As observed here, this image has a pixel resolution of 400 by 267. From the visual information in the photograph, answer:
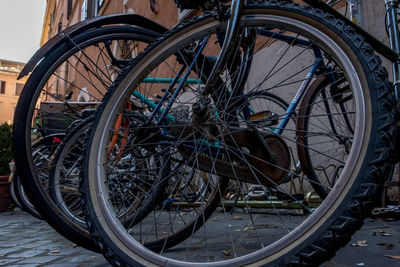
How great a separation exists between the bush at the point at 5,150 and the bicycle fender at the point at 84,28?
6138 millimetres

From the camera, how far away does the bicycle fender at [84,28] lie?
1745 millimetres

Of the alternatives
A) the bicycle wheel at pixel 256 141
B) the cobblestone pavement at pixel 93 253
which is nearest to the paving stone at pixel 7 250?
the cobblestone pavement at pixel 93 253

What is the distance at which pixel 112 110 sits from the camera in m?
1.44

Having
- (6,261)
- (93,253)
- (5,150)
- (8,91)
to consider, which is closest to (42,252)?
(6,261)

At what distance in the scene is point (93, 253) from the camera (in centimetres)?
201

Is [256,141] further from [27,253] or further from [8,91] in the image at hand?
[8,91]

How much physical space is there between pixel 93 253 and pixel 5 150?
6.38 m

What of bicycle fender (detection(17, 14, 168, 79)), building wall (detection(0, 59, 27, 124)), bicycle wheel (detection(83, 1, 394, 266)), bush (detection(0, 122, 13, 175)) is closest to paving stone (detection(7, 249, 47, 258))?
bicycle wheel (detection(83, 1, 394, 266))

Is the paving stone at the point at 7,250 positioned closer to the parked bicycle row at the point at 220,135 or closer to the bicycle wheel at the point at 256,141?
the parked bicycle row at the point at 220,135

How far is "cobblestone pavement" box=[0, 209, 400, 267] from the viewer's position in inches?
60.8

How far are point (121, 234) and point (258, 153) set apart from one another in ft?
2.35

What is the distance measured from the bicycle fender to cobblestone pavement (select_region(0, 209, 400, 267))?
3.48 ft

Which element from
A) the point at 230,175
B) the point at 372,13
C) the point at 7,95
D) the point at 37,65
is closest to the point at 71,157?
the point at 37,65

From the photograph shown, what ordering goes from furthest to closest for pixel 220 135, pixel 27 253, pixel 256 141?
pixel 27 253, pixel 256 141, pixel 220 135
